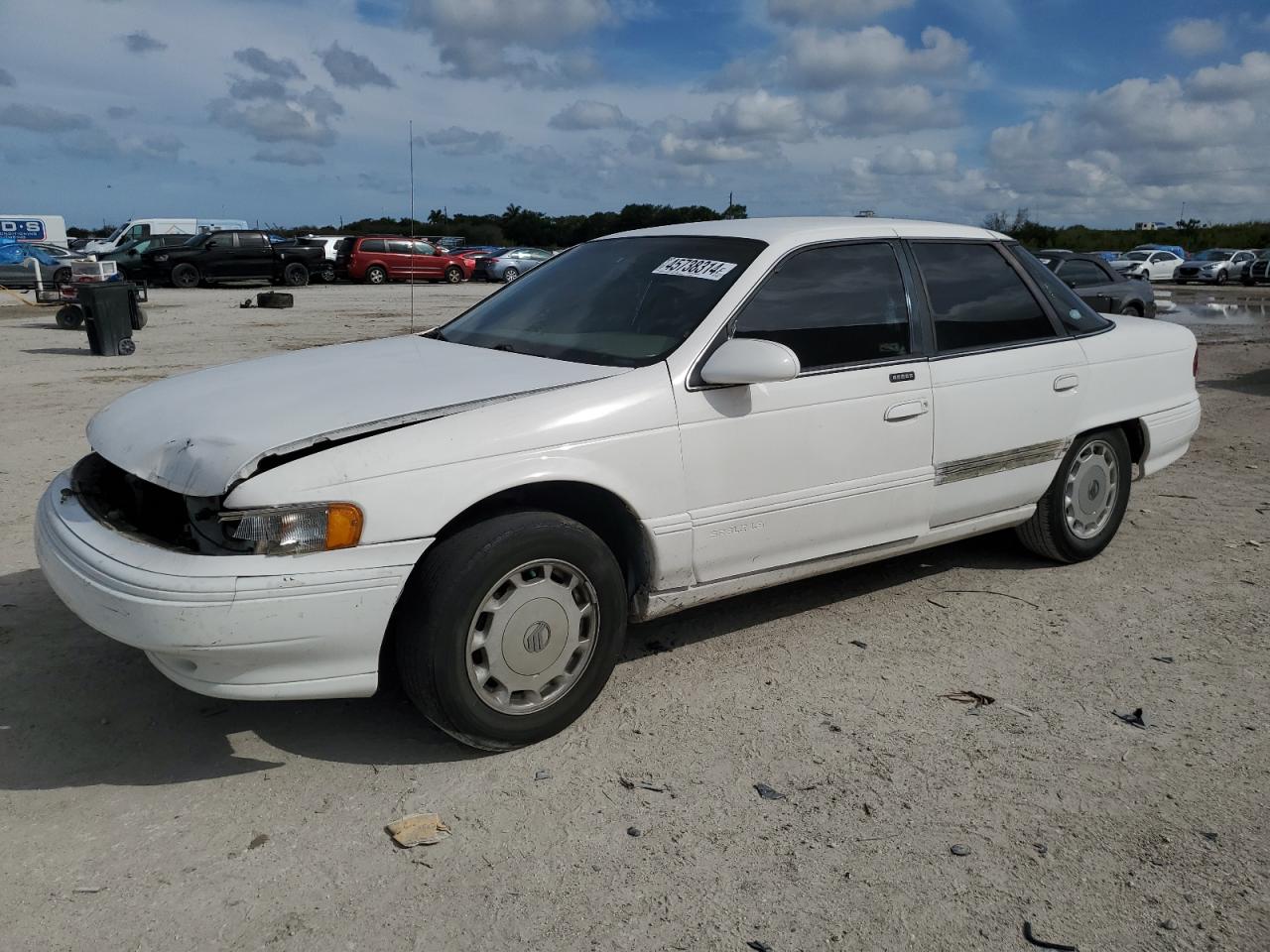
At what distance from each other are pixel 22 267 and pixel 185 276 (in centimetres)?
396

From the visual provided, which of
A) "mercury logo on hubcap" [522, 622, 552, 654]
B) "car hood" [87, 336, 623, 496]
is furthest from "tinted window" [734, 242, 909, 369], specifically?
"mercury logo on hubcap" [522, 622, 552, 654]

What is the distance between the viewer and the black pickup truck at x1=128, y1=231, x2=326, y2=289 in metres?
28.8

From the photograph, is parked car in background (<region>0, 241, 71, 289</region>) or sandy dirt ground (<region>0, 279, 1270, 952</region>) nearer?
sandy dirt ground (<region>0, 279, 1270, 952</region>)

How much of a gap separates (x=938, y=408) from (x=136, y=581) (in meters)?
2.93

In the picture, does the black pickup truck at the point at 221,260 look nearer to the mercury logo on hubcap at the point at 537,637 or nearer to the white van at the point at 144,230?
the white van at the point at 144,230

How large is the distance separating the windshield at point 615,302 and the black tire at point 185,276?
90.5 feet

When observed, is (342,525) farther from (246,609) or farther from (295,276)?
(295,276)

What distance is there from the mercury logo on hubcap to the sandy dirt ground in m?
0.34

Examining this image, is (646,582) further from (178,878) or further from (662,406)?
(178,878)

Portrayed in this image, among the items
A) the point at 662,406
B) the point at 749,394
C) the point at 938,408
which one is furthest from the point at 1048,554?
the point at 662,406

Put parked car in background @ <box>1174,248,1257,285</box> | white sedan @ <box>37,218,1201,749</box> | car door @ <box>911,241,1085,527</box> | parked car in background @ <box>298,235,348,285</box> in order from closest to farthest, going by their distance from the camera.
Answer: white sedan @ <box>37,218,1201,749</box>
car door @ <box>911,241,1085,527</box>
parked car in background @ <box>298,235,348,285</box>
parked car in background @ <box>1174,248,1257,285</box>

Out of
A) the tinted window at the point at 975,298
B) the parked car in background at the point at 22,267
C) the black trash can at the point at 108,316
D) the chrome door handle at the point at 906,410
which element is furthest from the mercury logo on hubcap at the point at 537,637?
the parked car in background at the point at 22,267

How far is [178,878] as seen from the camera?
2.57 meters

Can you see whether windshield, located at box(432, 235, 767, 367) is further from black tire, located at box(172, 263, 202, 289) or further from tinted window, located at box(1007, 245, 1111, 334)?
black tire, located at box(172, 263, 202, 289)
